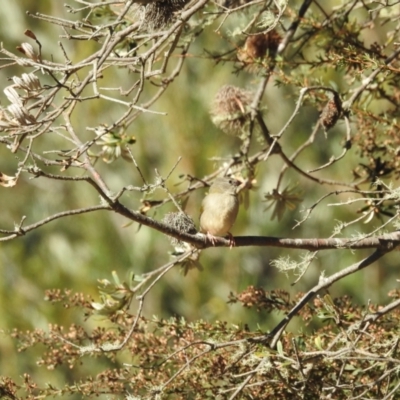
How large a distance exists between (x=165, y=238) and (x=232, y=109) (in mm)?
1820

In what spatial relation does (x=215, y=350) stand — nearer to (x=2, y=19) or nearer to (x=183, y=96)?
(x=183, y=96)

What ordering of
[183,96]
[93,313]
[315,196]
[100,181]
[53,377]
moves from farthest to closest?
[315,196], [53,377], [183,96], [93,313], [100,181]

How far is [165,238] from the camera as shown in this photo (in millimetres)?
4453

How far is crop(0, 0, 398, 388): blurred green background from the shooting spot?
4879mm

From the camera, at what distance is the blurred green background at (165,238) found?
488cm

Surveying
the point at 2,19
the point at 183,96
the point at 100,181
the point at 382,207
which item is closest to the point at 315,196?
the point at 183,96

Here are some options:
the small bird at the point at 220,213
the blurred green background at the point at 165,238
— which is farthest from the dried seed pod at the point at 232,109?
the blurred green background at the point at 165,238

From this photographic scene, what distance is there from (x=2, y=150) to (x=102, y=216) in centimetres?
179

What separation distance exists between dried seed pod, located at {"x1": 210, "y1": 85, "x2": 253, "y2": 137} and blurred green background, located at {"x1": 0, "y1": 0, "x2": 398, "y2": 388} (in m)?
1.63

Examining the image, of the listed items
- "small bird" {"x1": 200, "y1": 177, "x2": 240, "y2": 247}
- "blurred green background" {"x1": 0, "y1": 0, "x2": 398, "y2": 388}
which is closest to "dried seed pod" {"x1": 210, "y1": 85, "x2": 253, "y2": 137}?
"small bird" {"x1": 200, "y1": 177, "x2": 240, "y2": 247}

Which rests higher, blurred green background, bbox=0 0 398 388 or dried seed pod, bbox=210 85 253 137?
blurred green background, bbox=0 0 398 388

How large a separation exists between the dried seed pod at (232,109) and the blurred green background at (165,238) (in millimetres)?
1629

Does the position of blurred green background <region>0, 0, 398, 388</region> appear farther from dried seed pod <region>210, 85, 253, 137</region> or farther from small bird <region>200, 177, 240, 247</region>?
dried seed pod <region>210, 85, 253, 137</region>

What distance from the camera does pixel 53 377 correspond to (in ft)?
17.4
